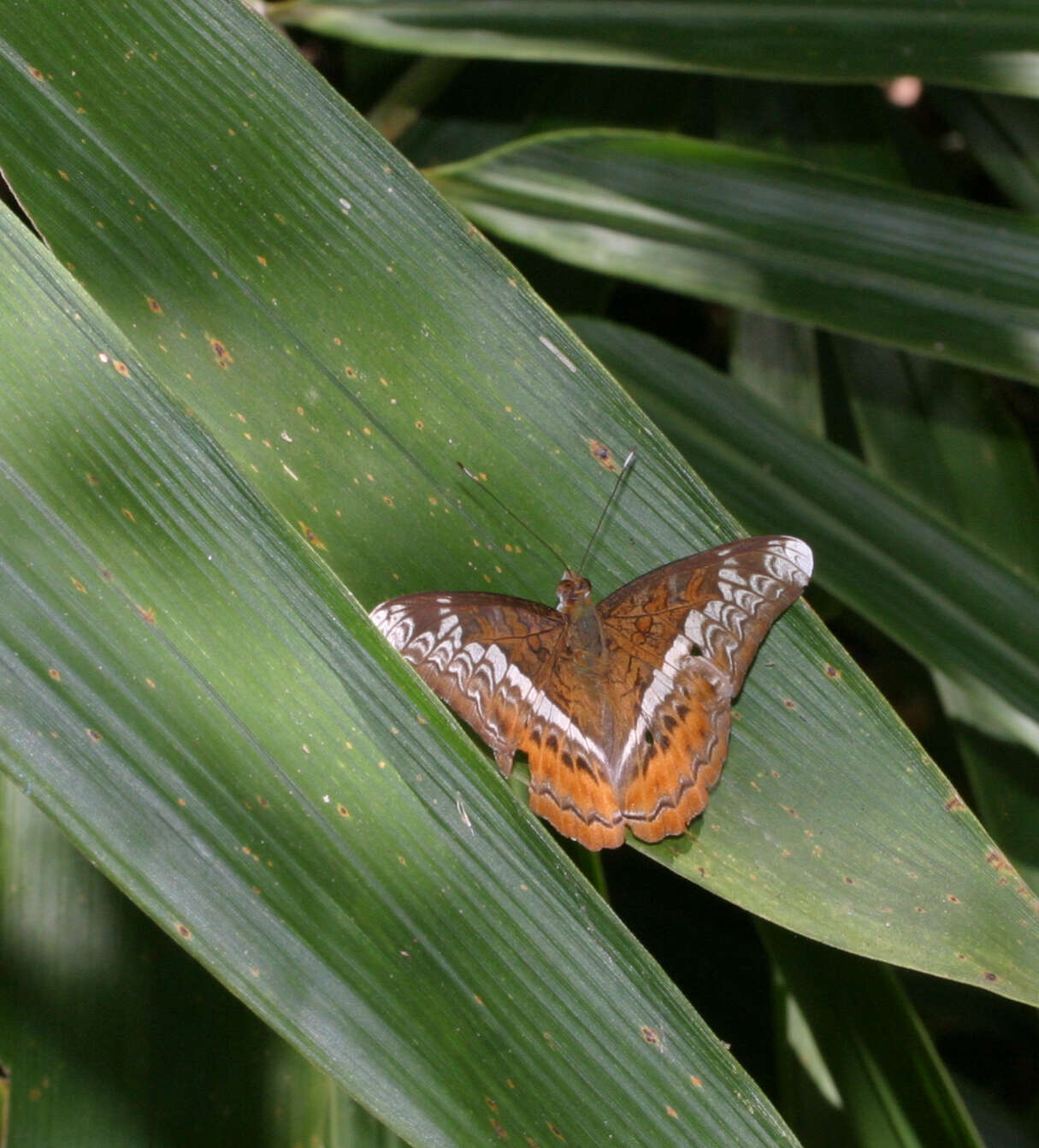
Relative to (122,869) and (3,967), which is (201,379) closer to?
(122,869)

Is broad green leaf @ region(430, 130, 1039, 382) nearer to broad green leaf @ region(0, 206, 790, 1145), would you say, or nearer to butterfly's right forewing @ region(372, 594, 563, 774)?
butterfly's right forewing @ region(372, 594, 563, 774)

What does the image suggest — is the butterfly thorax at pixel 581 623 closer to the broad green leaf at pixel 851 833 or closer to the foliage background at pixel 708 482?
the foliage background at pixel 708 482

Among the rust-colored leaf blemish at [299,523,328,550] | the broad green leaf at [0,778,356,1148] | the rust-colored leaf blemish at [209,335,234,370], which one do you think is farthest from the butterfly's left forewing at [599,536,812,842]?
the broad green leaf at [0,778,356,1148]

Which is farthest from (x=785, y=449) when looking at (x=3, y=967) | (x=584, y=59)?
(x=3, y=967)

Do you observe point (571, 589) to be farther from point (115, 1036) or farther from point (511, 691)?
point (115, 1036)

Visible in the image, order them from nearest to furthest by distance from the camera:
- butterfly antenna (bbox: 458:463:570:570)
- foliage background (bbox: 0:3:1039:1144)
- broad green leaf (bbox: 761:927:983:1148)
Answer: foliage background (bbox: 0:3:1039:1144) → butterfly antenna (bbox: 458:463:570:570) → broad green leaf (bbox: 761:927:983:1148)

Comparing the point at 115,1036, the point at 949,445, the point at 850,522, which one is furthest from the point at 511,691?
the point at 949,445

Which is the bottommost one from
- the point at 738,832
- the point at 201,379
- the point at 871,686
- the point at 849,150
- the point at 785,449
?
the point at 738,832
